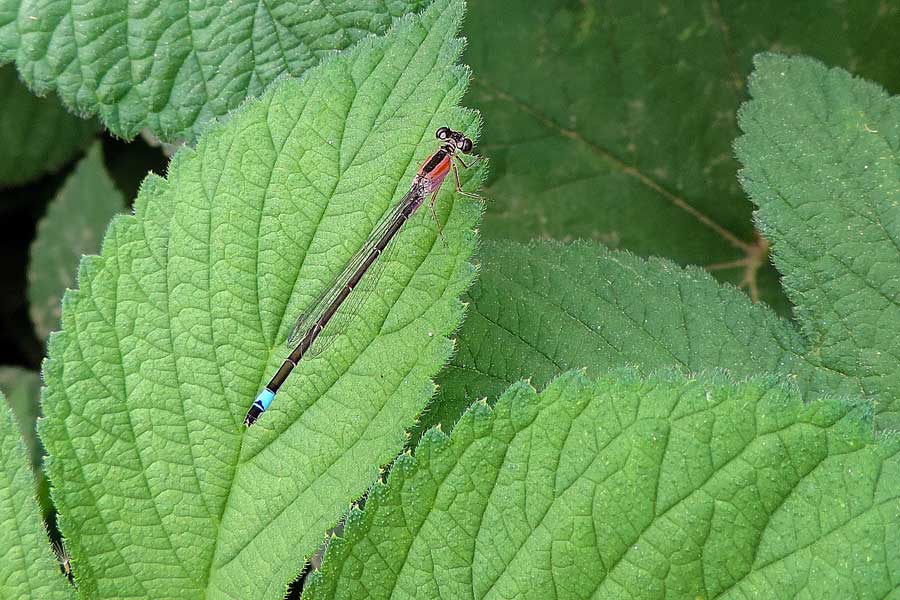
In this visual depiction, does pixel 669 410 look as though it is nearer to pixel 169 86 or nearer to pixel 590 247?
pixel 590 247

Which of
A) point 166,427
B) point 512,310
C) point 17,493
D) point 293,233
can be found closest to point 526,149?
point 512,310

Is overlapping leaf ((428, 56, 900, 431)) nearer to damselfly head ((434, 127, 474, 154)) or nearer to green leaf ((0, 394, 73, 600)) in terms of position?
damselfly head ((434, 127, 474, 154))

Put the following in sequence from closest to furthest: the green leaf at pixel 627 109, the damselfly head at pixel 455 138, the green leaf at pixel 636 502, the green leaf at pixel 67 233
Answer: the green leaf at pixel 636 502 < the damselfly head at pixel 455 138 < the green leaf at pixel 627 109 < the green leaf at pixel 67 233

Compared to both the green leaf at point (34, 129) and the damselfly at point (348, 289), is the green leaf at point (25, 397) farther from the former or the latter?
the damselfly at point (348, 289)

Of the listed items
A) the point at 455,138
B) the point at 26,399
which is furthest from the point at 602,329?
the point at 26,399

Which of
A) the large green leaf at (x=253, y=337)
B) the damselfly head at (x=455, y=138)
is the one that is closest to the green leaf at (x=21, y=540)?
the large green leaf at (x=253, y=337)

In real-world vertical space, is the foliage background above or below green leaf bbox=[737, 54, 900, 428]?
above

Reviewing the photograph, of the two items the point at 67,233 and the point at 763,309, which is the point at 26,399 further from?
the point at 763,309

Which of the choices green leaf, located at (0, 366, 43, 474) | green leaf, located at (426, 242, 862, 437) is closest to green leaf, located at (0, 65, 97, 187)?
green leaf, located at (0, 366, 43, 474)
